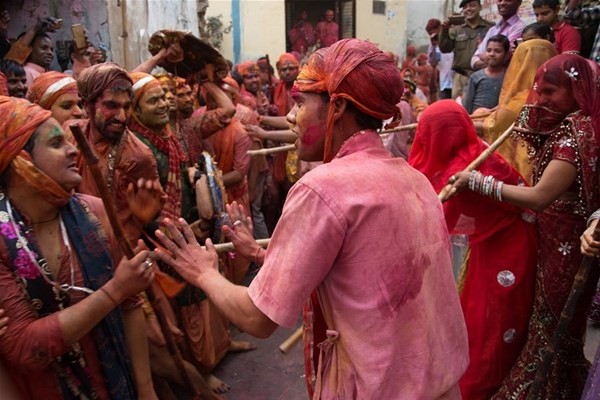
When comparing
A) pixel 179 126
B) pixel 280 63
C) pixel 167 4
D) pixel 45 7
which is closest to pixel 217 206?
pixel 179 126

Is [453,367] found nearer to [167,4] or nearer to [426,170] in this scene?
[426,170]

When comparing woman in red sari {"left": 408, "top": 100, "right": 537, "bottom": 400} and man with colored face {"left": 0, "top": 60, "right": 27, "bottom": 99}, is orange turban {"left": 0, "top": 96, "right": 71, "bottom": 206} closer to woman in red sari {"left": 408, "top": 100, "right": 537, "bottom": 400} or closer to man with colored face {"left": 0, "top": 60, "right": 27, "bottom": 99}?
woman in red sari {"left": 408, "top": 100, "right": 537, "bottom": 400}

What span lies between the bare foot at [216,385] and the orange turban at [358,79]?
109 inches

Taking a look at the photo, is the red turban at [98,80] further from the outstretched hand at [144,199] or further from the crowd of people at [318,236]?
the outstretched hand at [144,199]

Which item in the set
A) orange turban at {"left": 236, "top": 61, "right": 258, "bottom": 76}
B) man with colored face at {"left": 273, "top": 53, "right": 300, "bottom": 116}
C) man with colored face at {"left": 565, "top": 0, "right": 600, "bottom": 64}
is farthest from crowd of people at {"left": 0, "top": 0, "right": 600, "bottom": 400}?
orange turban at {"left": 236, "top": 61, "right": 258, "bottom": 76}

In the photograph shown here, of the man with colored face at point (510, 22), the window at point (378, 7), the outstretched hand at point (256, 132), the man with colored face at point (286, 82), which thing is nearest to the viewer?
the outstretched hand at point (256, 132)

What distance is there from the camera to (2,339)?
1.82 metres

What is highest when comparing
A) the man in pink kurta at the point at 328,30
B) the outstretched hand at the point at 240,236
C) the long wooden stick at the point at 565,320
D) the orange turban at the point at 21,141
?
the man in pink kurta at the point at 328,30

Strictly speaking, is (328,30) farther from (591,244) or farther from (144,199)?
(591,244)

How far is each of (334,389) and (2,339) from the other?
1159 mm

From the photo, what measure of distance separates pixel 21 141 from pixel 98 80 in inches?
50.0

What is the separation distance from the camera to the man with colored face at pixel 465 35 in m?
8.07

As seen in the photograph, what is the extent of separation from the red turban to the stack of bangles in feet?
7.03

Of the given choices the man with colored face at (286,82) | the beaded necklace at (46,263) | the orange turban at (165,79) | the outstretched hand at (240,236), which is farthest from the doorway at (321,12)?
the beaded necklace at (46,263)
